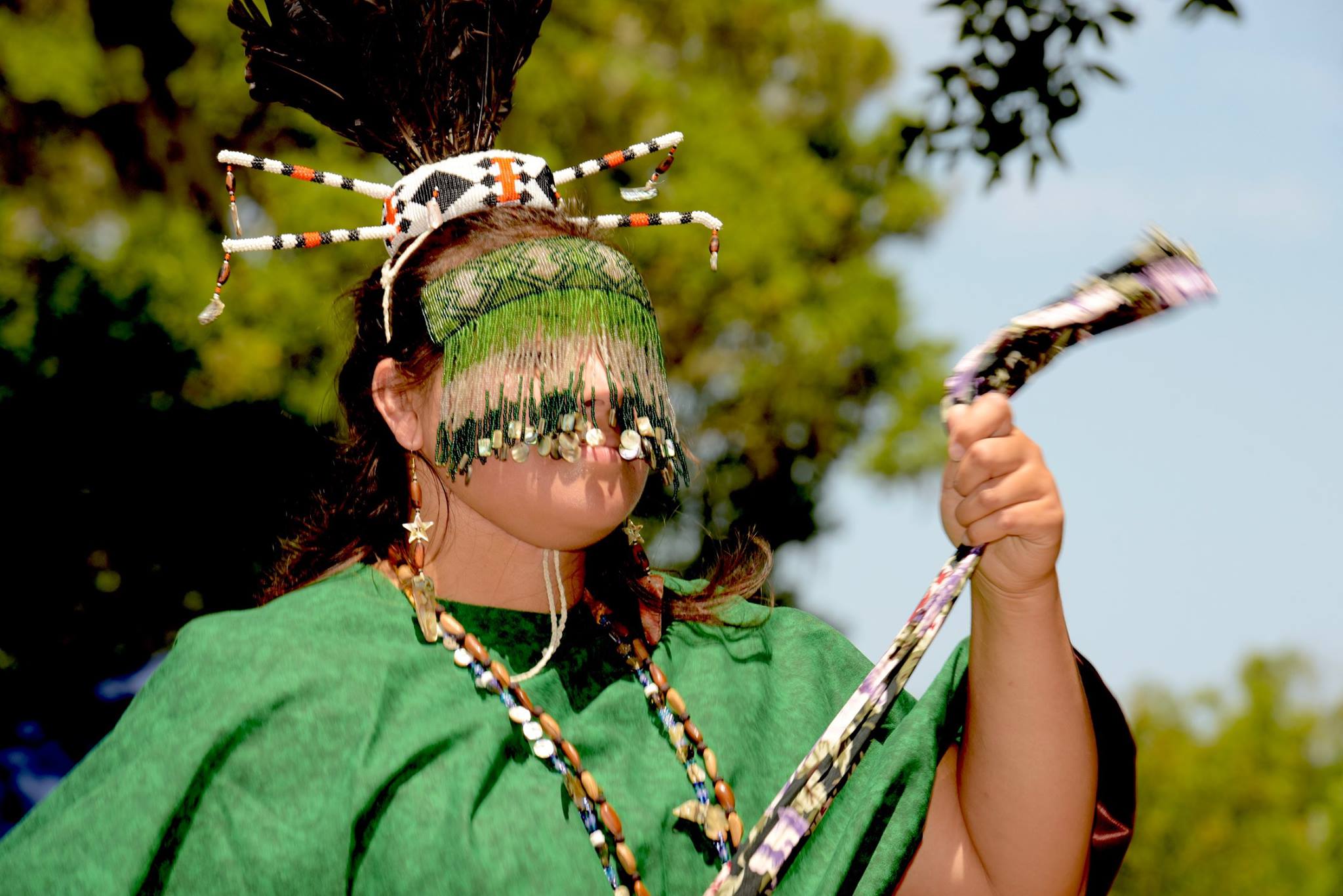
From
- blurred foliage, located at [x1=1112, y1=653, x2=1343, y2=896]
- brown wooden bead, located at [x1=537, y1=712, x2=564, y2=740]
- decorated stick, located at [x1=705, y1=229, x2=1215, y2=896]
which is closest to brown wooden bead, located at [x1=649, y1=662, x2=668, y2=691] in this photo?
brown wooden bead, located at [x1=537, y1=712, x2=564, y2=740]

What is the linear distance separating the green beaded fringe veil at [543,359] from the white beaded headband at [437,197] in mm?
204

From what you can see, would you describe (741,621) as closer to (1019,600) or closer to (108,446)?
(1019,600)

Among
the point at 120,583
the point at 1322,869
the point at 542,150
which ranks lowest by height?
the point at 1322,869

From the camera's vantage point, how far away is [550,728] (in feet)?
7.34

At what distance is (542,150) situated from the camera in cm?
997

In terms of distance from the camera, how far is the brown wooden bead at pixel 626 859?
2.13 metres

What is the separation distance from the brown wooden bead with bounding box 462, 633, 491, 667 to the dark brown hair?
0.84 feet

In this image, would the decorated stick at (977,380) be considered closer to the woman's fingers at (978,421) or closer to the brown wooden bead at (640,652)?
the woman's fingers at (978,421)

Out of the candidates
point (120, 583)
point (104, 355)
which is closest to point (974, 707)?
point (120, 583)

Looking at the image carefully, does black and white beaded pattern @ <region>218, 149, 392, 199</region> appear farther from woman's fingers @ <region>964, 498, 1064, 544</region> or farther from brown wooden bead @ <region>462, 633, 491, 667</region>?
woman's fingers @ <region>964, 498, 1064, 544</region>

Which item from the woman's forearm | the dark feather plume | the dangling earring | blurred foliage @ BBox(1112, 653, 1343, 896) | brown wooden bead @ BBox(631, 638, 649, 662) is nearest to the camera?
the woman's forearm

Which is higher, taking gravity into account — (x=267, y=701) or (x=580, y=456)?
(x=580, y=456)

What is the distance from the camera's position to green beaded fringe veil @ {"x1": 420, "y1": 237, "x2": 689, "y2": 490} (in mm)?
2240

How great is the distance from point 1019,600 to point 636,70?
9406 mm
